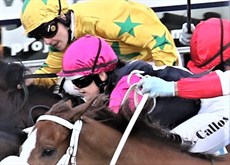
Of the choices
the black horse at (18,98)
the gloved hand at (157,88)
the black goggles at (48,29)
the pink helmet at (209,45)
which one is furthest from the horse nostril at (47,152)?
the black goggles at (48,29)

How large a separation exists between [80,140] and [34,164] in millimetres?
151

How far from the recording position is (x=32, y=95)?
3.60m

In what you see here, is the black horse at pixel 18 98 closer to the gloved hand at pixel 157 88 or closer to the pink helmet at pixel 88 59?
the pink helmet at pixel 88 59

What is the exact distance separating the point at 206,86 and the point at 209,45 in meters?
0.83

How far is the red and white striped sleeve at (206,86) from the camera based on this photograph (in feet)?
7.79

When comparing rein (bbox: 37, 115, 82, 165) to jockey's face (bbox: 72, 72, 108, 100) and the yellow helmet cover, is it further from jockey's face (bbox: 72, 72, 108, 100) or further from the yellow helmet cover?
the yellow helmet cover

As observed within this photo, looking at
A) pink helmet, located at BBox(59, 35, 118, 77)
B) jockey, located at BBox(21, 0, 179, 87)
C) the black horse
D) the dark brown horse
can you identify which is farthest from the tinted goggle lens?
the dark brown horse

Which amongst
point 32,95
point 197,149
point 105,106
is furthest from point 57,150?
point 32,95

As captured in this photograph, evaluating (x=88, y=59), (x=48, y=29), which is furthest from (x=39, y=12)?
(x=88, y=59)

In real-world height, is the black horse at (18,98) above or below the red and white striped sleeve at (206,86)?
below

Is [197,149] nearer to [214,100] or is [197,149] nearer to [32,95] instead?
[214,100]

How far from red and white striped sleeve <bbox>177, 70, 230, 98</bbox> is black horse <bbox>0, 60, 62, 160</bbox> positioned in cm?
102

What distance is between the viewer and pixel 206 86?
7.81 feet

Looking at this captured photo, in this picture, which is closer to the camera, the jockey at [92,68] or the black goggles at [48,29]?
the jockey at [92,68]
